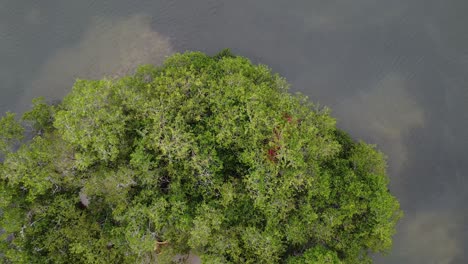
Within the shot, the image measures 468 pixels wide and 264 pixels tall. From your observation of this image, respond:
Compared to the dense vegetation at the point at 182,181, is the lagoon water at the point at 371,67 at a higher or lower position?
higher

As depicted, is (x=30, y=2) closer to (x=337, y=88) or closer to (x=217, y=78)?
(x=217, y=78)

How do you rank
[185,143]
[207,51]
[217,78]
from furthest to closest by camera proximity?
[207,51]
[217,78]
[185,143]

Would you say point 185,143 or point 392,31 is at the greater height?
point 392,31

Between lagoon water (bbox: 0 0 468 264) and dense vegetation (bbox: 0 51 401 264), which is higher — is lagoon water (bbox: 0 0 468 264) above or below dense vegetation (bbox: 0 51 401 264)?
above

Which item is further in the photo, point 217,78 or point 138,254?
point 217,78

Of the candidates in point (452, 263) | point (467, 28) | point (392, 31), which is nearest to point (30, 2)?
point (392, 31)

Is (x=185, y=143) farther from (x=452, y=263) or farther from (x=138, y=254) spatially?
(x=452, y=263)

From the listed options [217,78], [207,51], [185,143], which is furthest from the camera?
[207,51]

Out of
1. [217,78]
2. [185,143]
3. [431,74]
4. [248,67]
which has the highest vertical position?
[431,74]
